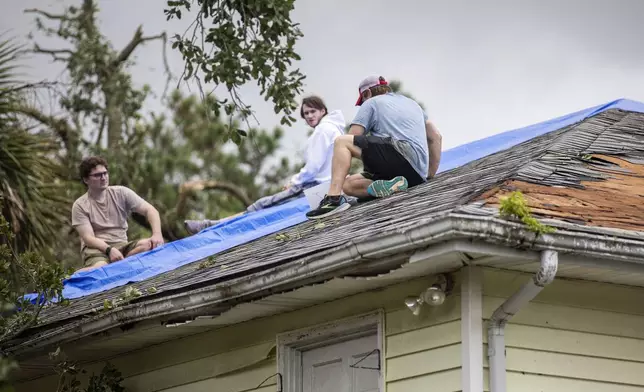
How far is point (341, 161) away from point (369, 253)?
116 inches

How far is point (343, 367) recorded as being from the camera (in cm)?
910

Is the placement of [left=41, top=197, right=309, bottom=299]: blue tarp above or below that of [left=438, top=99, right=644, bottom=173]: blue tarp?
below

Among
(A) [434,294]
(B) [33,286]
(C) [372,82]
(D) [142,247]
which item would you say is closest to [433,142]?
(C) [372,82]

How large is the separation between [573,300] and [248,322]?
8.56 ft

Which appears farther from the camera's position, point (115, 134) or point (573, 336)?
point (115, 134)

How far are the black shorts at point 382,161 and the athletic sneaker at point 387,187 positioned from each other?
8 cm

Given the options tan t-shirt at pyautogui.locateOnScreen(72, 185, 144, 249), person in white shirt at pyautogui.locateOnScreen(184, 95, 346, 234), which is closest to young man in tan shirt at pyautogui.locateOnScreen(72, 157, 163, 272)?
tan t-shirt at pyautogui.locateOnScreen(72, 185, 144, 249)

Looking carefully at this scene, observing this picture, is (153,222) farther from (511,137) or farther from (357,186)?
(511,137)

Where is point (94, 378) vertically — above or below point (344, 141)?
below

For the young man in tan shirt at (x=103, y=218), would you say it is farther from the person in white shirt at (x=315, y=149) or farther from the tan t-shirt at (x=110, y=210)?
the person in white shirt at (x=315, y=149)

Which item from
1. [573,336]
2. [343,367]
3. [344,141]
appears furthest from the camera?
[344,141]

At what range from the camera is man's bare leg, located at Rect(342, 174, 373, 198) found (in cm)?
1105

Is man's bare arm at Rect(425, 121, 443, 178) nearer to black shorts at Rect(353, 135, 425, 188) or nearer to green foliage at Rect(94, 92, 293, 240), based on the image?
black shorts at Rect(353, 135, 425, 188)

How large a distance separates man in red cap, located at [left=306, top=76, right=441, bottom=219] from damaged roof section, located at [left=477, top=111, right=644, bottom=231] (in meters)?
1.17
